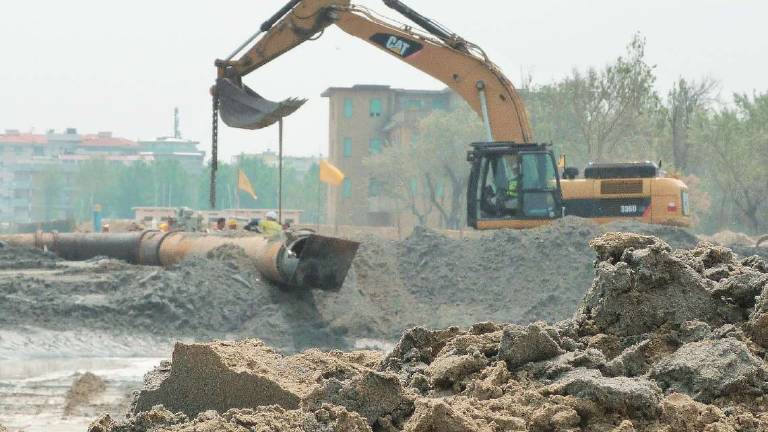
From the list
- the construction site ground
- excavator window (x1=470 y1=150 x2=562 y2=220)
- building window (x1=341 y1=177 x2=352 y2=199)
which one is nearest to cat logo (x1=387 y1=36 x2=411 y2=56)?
excavator window (x1=470 y1=150 x2=562 y2=220)

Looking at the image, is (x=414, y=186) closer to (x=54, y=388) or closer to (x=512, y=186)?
(x=512, y=186)

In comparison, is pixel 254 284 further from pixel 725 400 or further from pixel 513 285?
pixel 725 400

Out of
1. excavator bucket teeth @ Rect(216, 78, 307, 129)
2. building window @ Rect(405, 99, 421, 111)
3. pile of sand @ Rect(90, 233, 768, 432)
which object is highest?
building window @ Rect(405, 99, 421, 111)

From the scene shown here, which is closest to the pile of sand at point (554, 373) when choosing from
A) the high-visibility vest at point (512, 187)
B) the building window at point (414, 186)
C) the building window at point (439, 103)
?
the high-visibility vest at point (512, 187)

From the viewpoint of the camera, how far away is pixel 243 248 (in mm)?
22609

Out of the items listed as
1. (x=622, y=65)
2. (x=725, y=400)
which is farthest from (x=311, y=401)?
(x=622, y=65)

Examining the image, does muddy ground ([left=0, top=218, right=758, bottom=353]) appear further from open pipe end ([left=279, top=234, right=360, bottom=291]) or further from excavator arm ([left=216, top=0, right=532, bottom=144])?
excavator arm ([left=216, top=0, right=532, bottom=144])

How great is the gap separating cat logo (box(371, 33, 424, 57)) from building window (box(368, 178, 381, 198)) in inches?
2569

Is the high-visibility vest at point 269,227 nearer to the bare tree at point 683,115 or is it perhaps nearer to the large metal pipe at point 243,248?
the large metal pipe at point 243,248

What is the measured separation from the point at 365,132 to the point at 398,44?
6966 cm

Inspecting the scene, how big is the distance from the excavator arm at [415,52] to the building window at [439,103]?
72.0 m

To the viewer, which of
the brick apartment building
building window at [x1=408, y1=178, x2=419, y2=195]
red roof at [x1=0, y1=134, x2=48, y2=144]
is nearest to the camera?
building window at [x1=408, y1=178, x2=419, y2=195]

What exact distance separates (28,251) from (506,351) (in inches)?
916

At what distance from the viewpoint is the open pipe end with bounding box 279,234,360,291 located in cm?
2064
